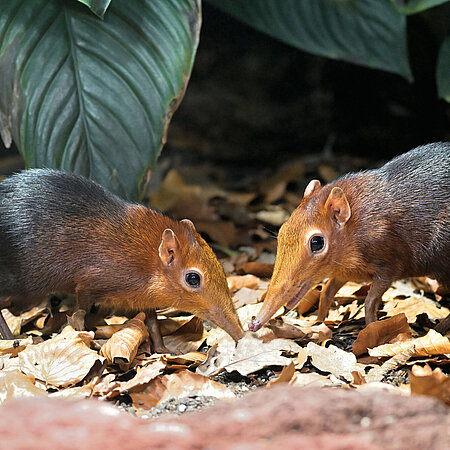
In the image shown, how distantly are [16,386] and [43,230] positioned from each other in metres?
1.07

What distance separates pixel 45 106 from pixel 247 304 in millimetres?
1944

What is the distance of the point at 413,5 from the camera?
5.63 metres

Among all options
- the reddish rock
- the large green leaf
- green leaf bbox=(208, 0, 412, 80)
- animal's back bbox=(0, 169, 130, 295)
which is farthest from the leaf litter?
green leaf bbox=(208, 0, 412, 80)

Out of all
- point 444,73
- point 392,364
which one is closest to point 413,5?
point 444,73

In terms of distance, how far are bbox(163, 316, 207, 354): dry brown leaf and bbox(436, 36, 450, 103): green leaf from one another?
8.86 ft

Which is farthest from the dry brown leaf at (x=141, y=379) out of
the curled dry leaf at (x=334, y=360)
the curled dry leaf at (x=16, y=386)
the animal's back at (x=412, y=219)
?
the animal's back at (x=412, y=219)

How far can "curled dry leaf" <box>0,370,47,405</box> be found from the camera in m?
3.21

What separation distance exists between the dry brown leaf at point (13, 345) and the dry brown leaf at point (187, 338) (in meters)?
0.80

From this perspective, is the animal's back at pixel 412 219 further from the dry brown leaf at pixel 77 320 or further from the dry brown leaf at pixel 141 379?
the dry brown leaf at pixel 77 320

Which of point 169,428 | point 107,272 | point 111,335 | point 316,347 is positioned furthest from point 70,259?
point 169,428

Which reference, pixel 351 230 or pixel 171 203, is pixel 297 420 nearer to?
pixel 351 230

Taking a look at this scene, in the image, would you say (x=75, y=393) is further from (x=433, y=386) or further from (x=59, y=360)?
(x=433, y=386)

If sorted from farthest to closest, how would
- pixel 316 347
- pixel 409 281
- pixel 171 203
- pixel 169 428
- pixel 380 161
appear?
1. pixel 380 161
2. pixel 171 203
3. pixel 409 281
4. pixel 316 347
5. pixel 169 428

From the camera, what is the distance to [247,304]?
4.57m
